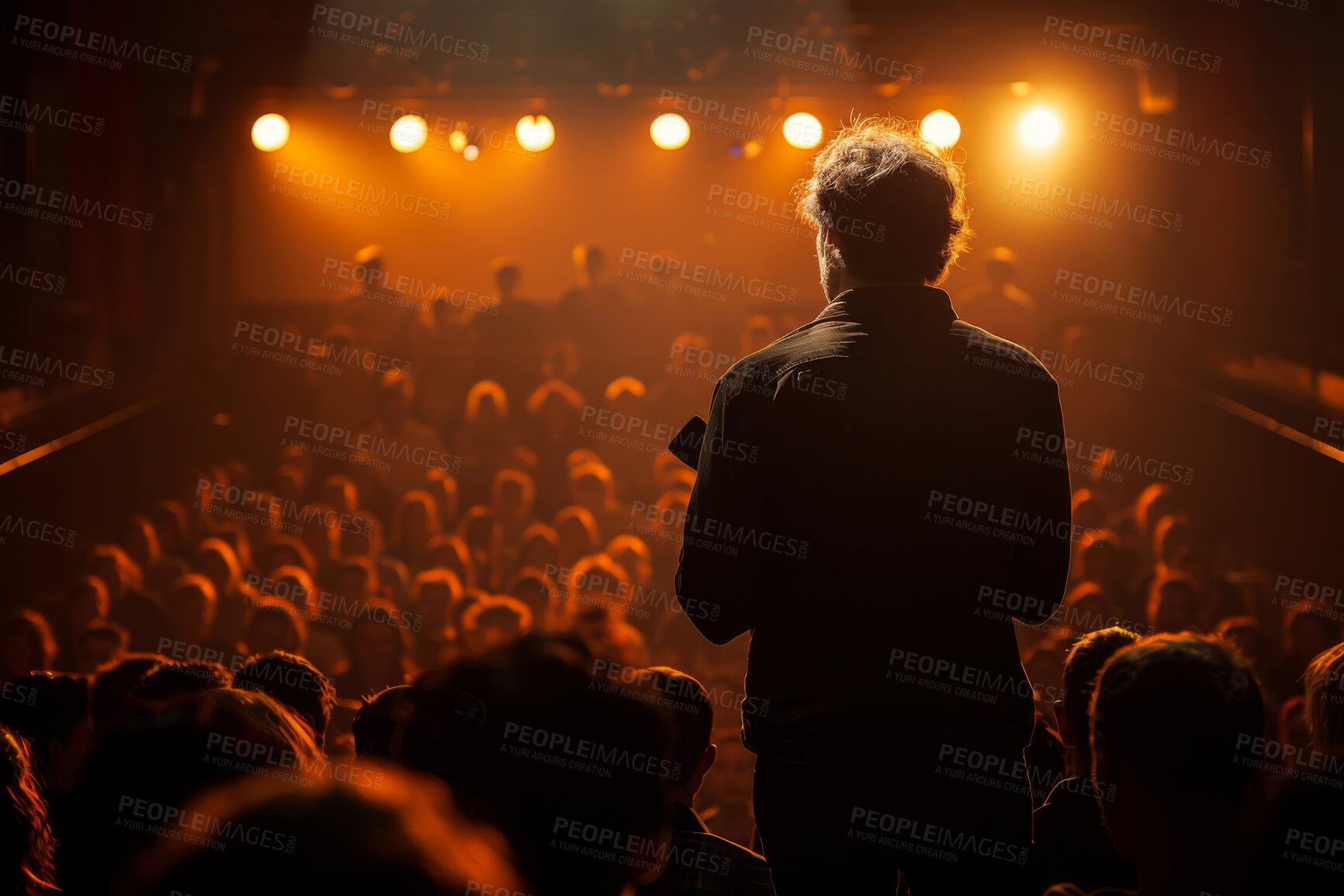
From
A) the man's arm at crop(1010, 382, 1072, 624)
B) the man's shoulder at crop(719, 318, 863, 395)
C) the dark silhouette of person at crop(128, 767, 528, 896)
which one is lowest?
the dark silhouette of person at crop(128, 767, 528, 896)

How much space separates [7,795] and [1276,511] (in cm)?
779

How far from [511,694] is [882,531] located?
0.59m

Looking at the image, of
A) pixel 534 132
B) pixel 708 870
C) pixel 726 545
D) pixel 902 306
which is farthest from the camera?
pixel 534 132

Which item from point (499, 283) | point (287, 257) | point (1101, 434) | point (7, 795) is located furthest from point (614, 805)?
point (287, 257)

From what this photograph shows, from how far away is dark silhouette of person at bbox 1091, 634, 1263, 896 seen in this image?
4.28ft

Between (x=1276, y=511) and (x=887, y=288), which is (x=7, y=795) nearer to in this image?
(x=887, y=288)

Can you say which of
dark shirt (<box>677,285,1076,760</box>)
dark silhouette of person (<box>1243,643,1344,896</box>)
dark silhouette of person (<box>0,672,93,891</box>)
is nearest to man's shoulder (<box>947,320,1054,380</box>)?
dark shirt (<box>677,285,1076,760</box>)

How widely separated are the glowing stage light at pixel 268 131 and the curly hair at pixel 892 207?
939cm

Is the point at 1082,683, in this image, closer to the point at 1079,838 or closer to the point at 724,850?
the point at 1079,838

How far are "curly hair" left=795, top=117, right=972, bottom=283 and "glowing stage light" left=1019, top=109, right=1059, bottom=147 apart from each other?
26.4 ft

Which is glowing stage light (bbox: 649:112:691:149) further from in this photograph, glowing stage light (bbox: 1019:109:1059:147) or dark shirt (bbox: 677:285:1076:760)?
dark shirt (bbox: 677:285:1076:760)

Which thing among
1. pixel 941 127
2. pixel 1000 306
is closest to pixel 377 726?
pixel 1000 306

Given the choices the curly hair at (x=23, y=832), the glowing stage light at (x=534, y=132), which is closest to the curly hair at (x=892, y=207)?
the curly hair at (x=23, y=832)

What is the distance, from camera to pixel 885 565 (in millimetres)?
1413
